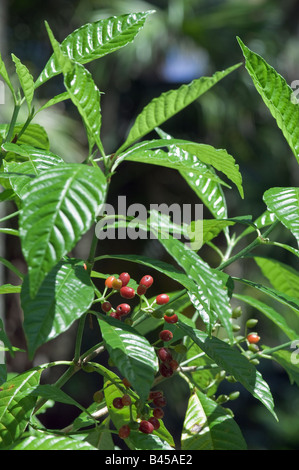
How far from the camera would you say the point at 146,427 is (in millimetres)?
591

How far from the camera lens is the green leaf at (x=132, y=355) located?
0.49 meters

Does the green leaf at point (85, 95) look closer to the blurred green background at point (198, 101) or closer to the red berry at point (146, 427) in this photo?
the red berry at point (146, 427)

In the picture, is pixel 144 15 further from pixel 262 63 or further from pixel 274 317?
pixel 274 317

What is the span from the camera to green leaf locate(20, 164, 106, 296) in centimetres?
40

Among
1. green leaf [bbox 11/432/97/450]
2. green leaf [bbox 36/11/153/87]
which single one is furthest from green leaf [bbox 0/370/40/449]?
green leaf [bbox 36/11/153/87]

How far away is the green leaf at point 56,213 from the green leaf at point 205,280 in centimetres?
11

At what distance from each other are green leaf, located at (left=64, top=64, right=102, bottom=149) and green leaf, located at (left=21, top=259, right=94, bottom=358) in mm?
134

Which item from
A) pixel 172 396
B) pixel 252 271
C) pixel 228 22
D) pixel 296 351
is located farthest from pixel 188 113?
pixel 296 351

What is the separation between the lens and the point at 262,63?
1.86 feet

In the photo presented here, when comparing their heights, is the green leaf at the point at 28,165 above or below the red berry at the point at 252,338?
above

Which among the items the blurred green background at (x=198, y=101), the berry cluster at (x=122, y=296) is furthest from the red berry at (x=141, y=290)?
the blurred green background at (x=198, y=101)

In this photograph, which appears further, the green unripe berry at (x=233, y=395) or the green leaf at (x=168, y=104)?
the green unripe berry at (x=233, y=395)

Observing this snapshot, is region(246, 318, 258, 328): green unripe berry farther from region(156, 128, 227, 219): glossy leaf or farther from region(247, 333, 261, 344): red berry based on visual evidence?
region(156, 128, 227, 219): glossy leaf
